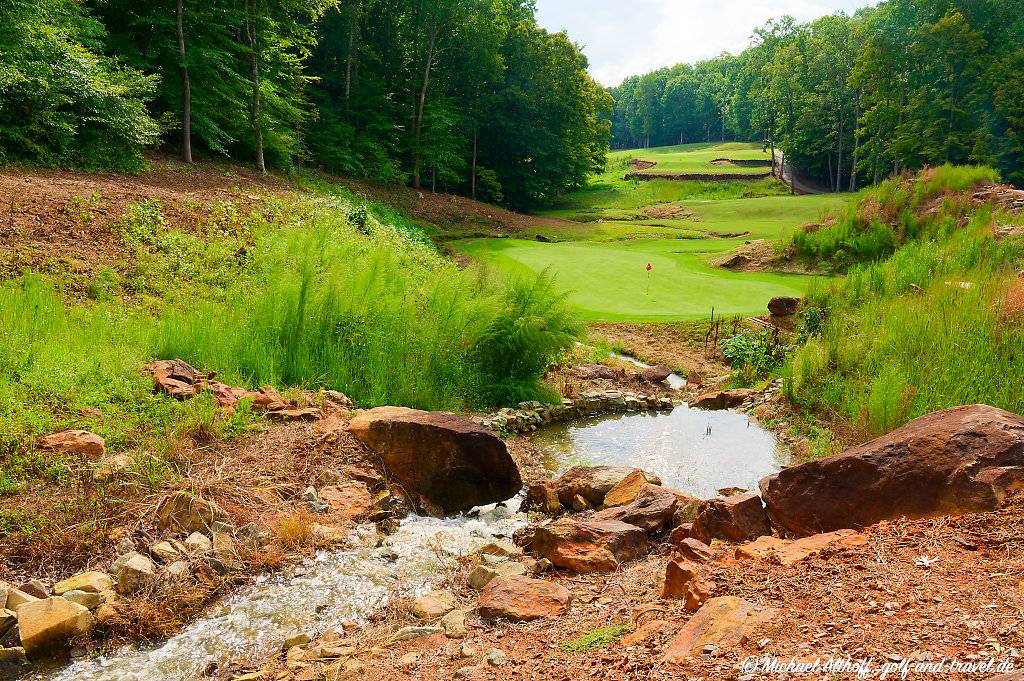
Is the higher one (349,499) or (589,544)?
(589,544)

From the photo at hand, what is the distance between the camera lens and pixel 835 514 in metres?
4.39

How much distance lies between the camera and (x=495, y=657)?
325cm

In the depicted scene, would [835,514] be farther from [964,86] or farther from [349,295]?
[964,86]

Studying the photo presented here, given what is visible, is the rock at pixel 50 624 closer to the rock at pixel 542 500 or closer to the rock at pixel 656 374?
the rock at pixel 542 500

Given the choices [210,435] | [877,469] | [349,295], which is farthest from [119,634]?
[349,295]

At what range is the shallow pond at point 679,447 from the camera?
286 inches

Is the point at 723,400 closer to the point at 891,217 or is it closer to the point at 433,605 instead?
the point at 433,605

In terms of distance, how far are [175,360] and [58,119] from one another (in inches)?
430

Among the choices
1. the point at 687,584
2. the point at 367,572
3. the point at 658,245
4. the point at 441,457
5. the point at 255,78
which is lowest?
the point at 367,572

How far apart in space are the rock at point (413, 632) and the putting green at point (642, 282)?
10.8 meters

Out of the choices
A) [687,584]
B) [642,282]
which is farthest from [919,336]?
[642,282]

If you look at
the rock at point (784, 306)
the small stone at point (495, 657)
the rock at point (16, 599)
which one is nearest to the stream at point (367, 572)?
the rock at point (16, 599)

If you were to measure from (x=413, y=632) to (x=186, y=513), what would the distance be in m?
2.00

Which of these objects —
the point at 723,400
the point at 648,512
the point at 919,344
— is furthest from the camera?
the point at 723,400
